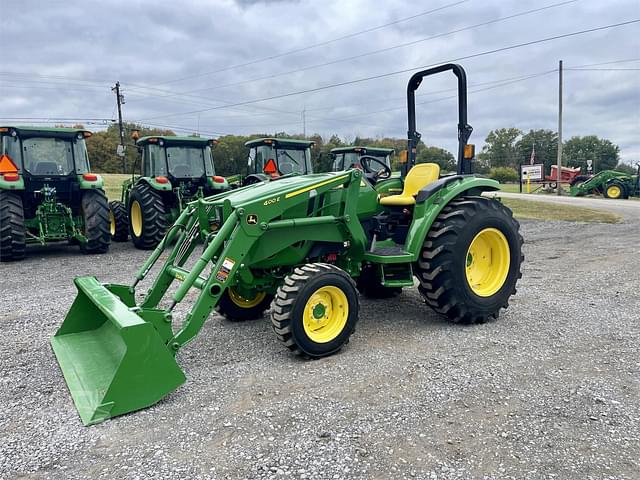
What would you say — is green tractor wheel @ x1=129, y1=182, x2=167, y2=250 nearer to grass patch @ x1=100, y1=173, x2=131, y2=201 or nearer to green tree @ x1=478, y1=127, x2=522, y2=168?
grass patch @ x1=100, y1=173, x2=131, y2=201

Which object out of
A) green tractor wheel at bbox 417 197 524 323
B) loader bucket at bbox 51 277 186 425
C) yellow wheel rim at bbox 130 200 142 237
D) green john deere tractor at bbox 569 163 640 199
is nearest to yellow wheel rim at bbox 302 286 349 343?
Result: green tractor wheel at bbox 417 197 524 323

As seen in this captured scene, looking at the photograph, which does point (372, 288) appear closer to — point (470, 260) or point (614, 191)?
point (470, 260)

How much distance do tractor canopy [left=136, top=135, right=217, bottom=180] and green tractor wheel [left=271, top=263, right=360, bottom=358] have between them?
24.6 feet

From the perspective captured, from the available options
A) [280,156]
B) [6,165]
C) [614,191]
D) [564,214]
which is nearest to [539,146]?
[614,191]

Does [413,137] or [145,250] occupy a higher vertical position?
[413,137]

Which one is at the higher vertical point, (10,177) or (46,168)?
(46,168)

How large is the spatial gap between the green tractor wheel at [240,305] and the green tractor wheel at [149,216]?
18.2 feet

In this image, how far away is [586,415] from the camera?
3123 mm

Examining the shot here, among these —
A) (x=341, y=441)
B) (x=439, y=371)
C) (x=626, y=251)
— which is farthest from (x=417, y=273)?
(x=626, y=251)

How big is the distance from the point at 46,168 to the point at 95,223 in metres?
1.46

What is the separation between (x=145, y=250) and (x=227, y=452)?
26.4ft

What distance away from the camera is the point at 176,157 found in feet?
35.8

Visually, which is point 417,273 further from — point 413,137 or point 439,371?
point 413,137

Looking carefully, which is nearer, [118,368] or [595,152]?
[118,368]
